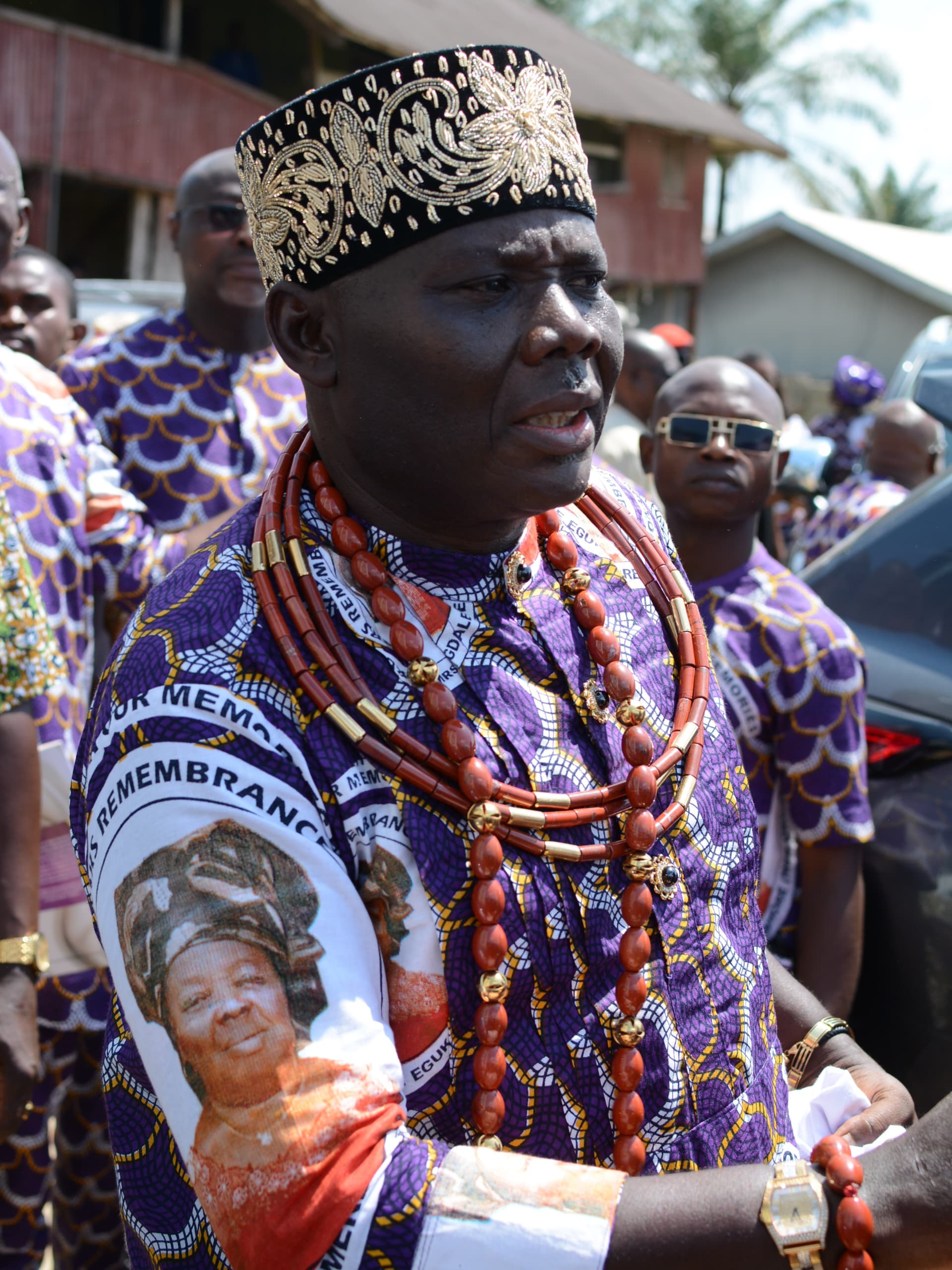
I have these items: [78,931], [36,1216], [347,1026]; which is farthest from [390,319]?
[36,1216]

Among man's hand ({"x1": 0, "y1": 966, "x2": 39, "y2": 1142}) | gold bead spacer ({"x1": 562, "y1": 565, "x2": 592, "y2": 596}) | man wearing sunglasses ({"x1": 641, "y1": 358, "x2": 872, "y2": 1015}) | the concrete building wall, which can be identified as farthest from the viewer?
the concrete building wall

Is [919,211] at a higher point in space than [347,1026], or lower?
lower

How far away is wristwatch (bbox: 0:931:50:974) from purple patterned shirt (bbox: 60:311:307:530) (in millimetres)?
1501

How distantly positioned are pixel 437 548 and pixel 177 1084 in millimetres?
663

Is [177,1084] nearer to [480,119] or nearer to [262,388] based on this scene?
[480,119]

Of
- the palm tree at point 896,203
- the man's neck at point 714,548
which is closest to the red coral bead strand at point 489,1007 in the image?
the man's neck at point 714,548

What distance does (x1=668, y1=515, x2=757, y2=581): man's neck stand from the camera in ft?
9.64

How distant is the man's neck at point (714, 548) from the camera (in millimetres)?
2939

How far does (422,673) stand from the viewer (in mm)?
1458

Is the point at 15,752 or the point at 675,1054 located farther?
the point at 15,752

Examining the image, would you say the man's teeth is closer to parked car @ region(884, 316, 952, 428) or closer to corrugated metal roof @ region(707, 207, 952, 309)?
parked car @ region(884, 316, 952, 428)

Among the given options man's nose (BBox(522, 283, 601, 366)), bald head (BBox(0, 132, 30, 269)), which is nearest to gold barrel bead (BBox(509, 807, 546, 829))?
man's nose (BBox(522, 283, 601, 366))

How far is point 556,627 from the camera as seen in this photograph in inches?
64.3

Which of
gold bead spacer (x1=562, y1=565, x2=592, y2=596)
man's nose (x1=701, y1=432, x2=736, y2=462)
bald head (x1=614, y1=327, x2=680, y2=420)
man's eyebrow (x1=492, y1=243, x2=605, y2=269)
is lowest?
bald head (x1=614, y1=327, x2=680, y2=420)
